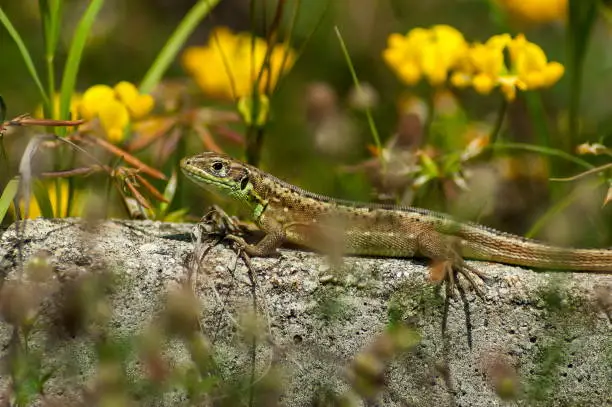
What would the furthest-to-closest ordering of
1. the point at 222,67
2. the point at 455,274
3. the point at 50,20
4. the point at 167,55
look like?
the point at 222,67, the point at 167,55, the point at 50,20, the point at 455,274

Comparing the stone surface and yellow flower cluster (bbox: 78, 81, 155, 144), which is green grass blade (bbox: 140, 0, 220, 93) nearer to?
yellow flower cluster (bbox: 78, 81, 155, 144)

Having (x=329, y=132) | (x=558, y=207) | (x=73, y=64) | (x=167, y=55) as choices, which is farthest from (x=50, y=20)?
(x=558, y=207)

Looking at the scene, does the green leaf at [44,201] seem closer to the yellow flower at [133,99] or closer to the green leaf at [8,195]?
the green leaf at [8,195]

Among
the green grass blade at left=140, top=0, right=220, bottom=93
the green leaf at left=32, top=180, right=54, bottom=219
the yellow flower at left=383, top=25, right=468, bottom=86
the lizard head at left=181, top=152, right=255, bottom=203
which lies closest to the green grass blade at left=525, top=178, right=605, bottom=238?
the yellow flower at left=383, top=25, right=468, bottom=86

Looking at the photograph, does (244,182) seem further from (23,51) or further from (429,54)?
(429,54)

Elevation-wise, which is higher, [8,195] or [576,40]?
[576,40]

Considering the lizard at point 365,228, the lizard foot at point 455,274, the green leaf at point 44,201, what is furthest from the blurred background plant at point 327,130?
the lizard foot at point 455,274

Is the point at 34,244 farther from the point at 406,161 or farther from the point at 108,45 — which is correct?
the point at 108,45
